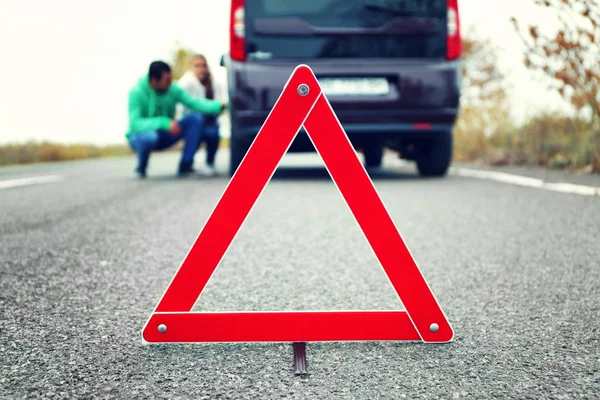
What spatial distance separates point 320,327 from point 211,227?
436 millimetres

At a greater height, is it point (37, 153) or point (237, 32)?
point (237, 32)

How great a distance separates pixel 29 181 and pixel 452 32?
4.89 meters

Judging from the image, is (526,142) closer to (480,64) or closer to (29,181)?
(29,181)

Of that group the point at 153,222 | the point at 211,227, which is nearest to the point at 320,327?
the point at 211,227

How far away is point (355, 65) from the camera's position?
688cm

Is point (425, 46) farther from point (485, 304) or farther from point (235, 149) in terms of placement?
point (485, 304)

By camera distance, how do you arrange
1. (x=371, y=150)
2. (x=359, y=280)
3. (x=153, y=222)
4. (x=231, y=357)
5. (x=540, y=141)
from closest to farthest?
1. (x=231, y=357)
2. (x=359, y=280)
3. (x=153, y=222)
4. (x=540, y=141)
5. (x=371, y=150)

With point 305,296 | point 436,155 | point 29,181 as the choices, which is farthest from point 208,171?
point 305,296

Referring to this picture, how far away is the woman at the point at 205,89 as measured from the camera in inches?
347

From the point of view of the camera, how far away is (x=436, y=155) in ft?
26.0

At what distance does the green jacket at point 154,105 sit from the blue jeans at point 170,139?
143 millimetres

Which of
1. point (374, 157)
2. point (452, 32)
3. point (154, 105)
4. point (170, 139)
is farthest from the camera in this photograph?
point (374, 157)

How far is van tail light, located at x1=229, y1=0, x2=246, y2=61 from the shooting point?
684 cm

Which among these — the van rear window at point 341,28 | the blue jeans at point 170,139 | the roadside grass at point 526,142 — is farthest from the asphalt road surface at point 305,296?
the blue jeans at point 170,139
